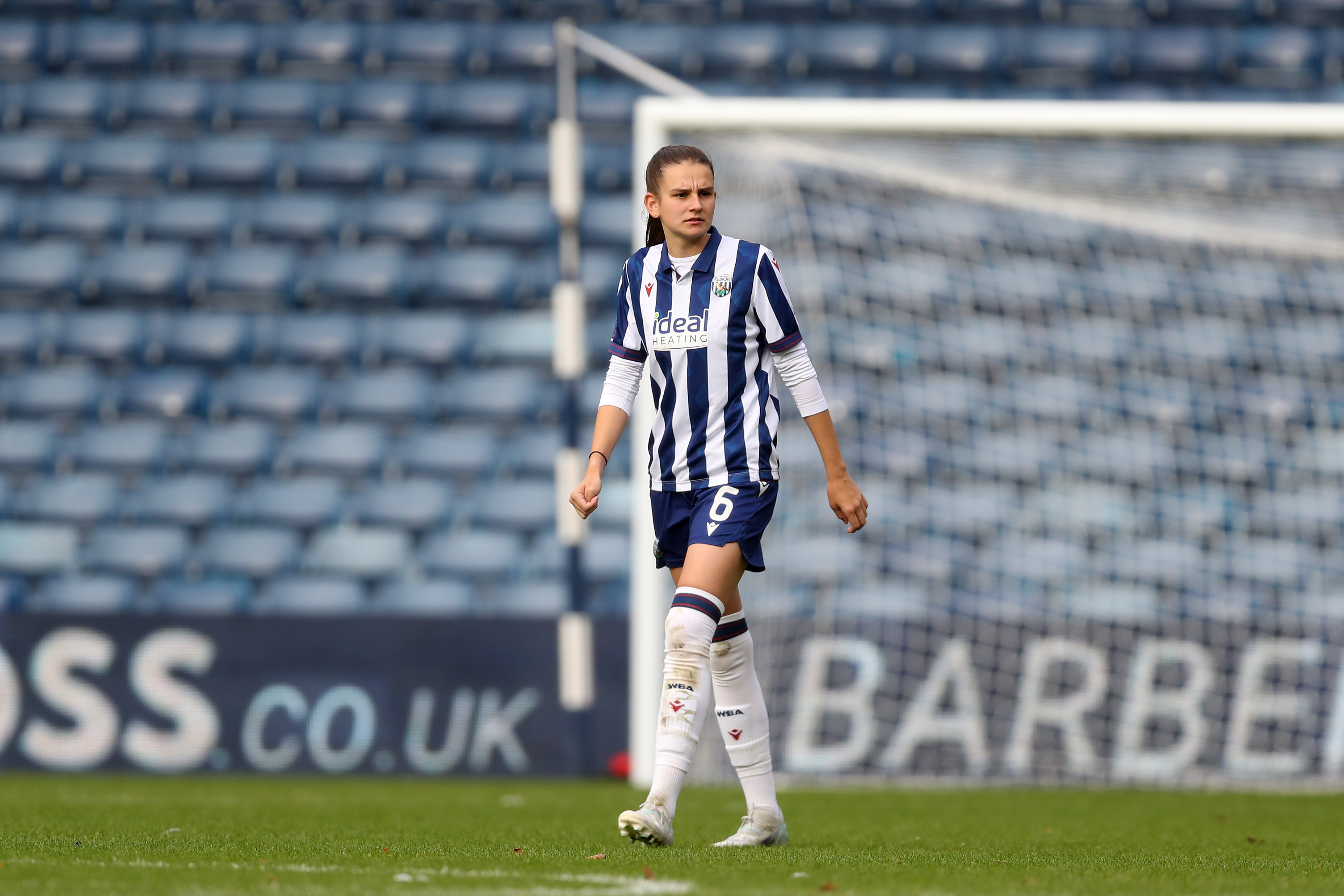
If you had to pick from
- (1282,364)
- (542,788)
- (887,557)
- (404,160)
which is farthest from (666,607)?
(404,160)

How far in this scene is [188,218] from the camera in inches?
334

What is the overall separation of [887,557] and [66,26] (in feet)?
18.3

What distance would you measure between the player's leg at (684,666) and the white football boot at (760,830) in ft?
0.57

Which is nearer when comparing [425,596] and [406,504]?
[425,596]

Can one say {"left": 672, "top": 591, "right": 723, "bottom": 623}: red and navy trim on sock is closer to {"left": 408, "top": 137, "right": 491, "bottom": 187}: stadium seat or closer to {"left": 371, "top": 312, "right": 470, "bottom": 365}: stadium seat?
{"left": 371, "top": 312, "right": 470, "bottom": 365}: stadium seat

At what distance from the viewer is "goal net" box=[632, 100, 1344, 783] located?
5.76 metres

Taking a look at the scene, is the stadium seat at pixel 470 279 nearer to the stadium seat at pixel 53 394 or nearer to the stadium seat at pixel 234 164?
the stadium seat at pixel 234 164

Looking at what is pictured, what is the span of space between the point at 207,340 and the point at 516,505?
1.91m

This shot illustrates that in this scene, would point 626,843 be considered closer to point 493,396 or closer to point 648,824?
point 648,824

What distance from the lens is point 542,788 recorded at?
550 cm

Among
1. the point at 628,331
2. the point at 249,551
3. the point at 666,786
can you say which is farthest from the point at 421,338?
the point at 666,786

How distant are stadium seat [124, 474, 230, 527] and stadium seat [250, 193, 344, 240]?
1.51 meters

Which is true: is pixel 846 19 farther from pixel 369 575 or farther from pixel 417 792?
pixel 417 792

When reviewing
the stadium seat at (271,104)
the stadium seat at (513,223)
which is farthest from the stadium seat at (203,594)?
the stadium seat at (271,104)
